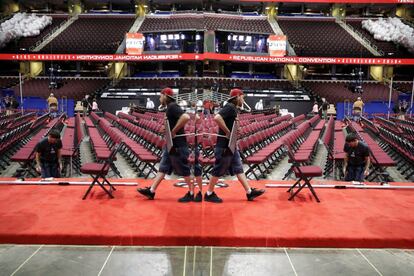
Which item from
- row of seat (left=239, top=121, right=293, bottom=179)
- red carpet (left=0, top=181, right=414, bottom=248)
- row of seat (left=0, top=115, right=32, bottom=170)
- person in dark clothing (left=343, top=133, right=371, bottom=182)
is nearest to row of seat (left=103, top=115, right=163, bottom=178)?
row of seat (left=239, top=121, right=293, bottom=179)

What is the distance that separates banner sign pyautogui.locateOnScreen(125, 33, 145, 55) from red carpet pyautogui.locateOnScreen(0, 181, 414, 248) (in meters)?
22.3

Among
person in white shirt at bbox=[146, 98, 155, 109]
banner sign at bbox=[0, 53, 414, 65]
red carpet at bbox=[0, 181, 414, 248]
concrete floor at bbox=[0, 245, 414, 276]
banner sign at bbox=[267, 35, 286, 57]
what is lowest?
person in white shirt at bbox=[146, 98, 155, 109]

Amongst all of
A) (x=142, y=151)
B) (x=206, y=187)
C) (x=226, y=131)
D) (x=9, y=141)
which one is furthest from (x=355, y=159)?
(x=9, y=141)

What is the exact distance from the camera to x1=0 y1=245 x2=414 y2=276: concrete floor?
387 cm

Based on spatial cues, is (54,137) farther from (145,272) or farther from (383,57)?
(383,57)

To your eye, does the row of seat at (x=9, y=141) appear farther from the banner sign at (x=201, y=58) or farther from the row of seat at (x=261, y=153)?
the banner sign at (x=201, y=58)

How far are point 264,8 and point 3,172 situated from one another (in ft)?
105

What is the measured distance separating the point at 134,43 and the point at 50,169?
21.3 meters

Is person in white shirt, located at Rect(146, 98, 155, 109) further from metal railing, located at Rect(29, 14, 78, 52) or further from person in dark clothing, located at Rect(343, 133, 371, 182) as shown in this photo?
person in dark clothing, located at Rect(343, 133, 371, 182)

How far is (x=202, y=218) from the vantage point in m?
4.84

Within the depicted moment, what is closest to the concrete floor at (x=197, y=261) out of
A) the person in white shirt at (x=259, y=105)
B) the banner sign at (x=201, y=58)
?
the person in white shirt at (x=259, y=105)

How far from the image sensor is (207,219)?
483cm

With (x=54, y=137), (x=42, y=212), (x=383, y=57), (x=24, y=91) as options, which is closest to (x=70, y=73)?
(x=24, y=91)

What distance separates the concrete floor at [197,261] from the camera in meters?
3.87
